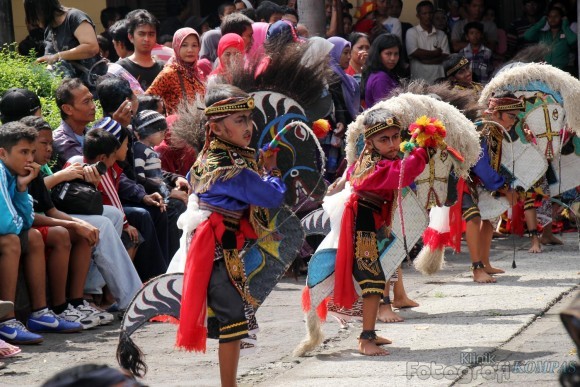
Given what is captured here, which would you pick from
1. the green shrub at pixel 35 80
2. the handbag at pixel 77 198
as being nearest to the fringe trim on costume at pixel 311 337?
the handbag at pixel 77 198

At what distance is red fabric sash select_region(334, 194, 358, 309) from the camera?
260 inches

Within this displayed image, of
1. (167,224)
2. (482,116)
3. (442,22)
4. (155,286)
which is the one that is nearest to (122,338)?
(155,286)

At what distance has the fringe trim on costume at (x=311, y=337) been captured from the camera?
259 inches

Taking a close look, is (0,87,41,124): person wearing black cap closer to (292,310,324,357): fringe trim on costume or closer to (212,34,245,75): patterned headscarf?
(212,34,245,75): patterned headscarf

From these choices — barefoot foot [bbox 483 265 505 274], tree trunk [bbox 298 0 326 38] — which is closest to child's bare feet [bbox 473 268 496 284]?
barefoot foot [bbox 483 265 505 274]

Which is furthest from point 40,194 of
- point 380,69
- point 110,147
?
point 380,69

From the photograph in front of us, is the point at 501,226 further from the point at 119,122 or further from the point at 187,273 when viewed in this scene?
the point at 187,273

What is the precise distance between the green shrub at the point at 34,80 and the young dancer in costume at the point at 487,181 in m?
3.23

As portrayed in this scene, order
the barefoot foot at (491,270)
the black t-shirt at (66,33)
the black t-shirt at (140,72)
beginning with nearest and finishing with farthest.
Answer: the barefoot foot at (491,270) < the black t-shirt at (66,33) < the black t-shirt at (140,72)

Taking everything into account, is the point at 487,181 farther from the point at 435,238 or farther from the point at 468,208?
the point at 435,238

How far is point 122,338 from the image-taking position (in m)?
5.69

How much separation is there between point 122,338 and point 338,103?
190 inches

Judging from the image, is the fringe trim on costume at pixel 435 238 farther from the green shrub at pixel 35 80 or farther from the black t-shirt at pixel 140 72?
the black t-shirt at pixel 140 72

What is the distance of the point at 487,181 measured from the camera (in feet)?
29.3
